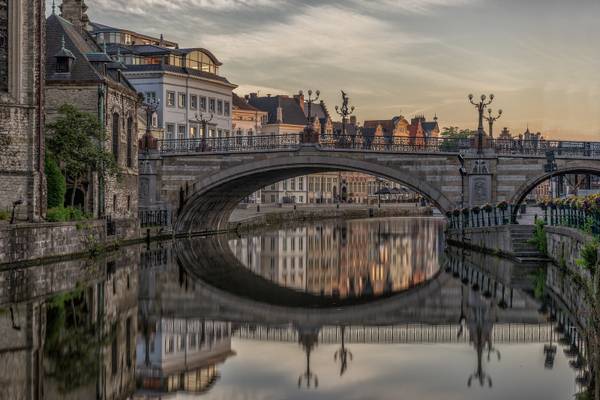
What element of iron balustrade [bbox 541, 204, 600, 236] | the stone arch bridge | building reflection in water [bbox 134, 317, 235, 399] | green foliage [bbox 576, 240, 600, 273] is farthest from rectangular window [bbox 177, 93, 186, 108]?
green foliage [bbox 576, 240, 600, 273]

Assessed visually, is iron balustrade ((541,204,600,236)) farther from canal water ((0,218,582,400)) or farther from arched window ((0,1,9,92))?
arched window ((0,1,9,92))

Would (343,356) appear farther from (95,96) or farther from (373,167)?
(373,167)

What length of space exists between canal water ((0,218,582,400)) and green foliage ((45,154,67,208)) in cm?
354

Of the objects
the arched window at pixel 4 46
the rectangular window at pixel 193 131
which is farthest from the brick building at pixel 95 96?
the rectangular window at pixel 193 131

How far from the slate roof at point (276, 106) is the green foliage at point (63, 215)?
75652 millimetres

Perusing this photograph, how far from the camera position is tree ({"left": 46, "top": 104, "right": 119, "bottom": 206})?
41.5m

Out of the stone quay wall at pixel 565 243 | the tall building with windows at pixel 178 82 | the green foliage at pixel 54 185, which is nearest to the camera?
the stone quay wall at pixel 565 243

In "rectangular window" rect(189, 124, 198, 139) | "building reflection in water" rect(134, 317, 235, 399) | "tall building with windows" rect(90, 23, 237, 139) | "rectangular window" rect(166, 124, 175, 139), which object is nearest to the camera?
"building reflection in water" rect(134, 317, 235, 399)

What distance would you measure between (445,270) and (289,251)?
1361cm

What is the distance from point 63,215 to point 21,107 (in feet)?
13.6

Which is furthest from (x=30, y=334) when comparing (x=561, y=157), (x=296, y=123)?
(x=296, y=123)

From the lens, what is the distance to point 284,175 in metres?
58.3

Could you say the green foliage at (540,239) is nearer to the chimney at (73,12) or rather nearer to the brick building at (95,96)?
the brick building at (95,96)

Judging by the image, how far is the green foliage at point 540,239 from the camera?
123ft
